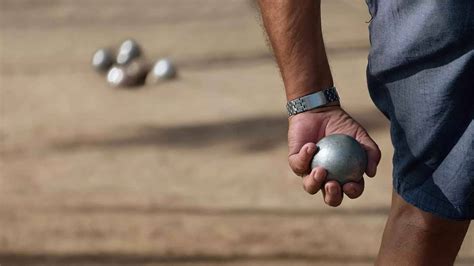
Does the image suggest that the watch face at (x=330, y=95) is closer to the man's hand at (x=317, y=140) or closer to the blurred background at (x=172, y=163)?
the man's hand at (x=317, y=140)

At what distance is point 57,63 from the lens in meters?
9.20

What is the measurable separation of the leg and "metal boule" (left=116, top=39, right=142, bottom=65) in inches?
242

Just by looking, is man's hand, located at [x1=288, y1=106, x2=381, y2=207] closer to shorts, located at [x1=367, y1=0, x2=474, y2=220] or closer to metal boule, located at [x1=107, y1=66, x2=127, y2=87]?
shorts, located at [x1=367, y1=0, x2=474, y2=220]

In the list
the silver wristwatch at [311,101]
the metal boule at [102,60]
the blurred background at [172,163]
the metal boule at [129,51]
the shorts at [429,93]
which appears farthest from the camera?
the metal boule at [129,51]

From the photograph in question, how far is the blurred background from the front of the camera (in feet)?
16.7

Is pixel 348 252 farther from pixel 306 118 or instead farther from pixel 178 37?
pixel 178 37

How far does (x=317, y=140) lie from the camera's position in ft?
9.94

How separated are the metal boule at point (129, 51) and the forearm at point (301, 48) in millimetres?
5973

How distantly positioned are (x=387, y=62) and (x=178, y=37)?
24.2 ft

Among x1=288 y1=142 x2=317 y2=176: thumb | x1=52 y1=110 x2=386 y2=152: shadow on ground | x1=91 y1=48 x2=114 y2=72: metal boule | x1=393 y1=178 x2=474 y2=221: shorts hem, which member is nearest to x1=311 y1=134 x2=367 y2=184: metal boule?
x1=288 y1=142 x2=317 y2=176: thumb

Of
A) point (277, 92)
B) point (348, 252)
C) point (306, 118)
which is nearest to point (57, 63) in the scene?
point (277, 92)

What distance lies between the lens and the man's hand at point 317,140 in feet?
9.53

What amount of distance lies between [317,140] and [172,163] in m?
3.30

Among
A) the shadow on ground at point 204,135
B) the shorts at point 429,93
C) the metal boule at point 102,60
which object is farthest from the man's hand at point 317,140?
the metal boule at point 102,60
